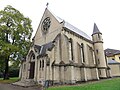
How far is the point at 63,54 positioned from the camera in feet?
70.5

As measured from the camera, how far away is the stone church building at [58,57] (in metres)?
20.1

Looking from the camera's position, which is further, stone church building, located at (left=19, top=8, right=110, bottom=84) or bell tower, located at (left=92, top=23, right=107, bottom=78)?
bell tower, located at (left=92, top=23, right=107, bottom=78)

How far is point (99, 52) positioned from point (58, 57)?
15700mm

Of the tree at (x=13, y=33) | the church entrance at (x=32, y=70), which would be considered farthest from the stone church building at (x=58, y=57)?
the tree at (x=13, y=33)

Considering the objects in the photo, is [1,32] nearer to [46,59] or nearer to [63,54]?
[46,59]

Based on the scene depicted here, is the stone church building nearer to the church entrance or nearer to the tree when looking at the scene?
the church entrance

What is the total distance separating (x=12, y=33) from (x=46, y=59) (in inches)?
473

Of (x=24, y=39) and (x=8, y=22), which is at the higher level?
(x=8, y=22)

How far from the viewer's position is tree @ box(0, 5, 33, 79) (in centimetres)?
2646

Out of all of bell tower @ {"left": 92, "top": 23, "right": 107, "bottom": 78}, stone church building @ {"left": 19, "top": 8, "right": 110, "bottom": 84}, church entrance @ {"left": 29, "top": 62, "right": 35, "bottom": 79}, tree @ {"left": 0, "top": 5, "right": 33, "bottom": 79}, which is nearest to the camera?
stone church building @ {"left": 19, "top": 8, "right": 110, "bottom": 84}

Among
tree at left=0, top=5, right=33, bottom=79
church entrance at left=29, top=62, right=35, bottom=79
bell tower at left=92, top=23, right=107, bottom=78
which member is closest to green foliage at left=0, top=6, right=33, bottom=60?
tree at left=0, top=5, right=33, bottom=79

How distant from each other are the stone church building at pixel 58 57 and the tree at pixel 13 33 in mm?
2649

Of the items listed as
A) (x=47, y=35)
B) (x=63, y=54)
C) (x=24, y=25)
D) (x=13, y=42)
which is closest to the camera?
(x=63, y=54)

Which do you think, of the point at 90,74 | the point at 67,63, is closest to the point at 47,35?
the point at 67,63
